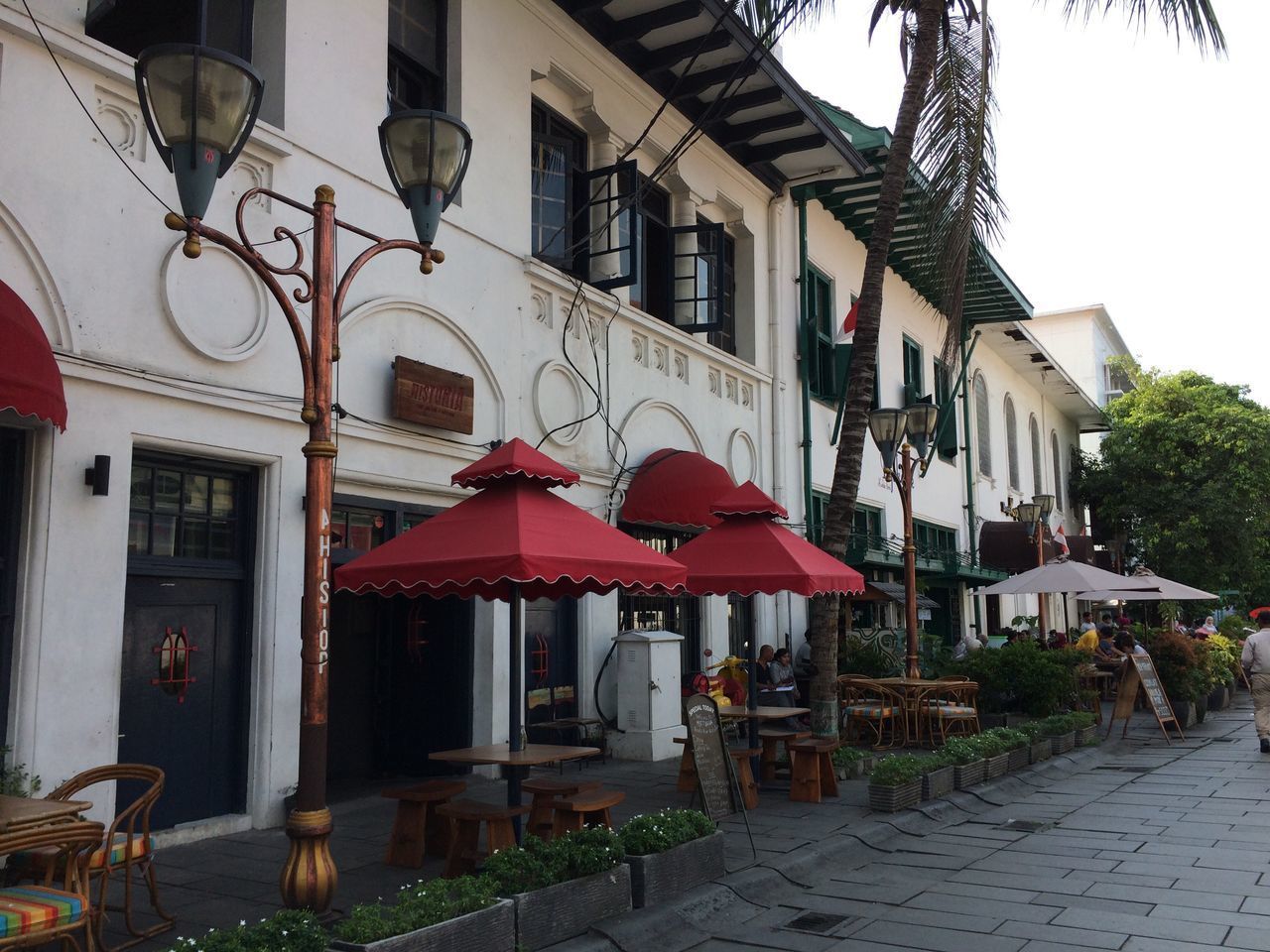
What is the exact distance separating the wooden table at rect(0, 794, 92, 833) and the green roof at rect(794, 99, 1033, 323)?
11084 millimetres

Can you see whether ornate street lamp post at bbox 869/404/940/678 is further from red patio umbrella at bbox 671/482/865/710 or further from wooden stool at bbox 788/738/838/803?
wooden stool at bbox 788/738/838/803

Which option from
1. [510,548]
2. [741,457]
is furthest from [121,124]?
[741,457]

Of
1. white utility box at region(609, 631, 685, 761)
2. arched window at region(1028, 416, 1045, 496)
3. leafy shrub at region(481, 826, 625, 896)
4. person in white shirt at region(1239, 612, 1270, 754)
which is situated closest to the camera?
leafy shrub at region(481, 826, 625, 896)

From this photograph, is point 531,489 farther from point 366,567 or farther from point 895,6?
point 895,6

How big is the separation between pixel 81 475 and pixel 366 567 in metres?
2.10

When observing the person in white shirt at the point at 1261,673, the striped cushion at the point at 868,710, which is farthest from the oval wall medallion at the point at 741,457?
the person in white shirt at the point at 1261,673

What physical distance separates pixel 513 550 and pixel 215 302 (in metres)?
3.55

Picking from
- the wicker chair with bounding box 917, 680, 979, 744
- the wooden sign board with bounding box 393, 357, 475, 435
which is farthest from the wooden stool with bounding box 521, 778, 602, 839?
the wicker chair with bounding box 917, 680, 979, 744

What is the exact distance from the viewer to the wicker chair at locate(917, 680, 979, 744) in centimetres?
1258

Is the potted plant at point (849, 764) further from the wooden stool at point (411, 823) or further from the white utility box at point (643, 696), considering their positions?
the wooden stool at point (411, 823)

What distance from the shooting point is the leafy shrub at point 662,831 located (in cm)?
621

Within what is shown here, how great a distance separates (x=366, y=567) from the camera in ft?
22.1

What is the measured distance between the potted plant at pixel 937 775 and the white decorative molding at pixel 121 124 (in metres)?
8.08

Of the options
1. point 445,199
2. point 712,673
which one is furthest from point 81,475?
point 712,673
